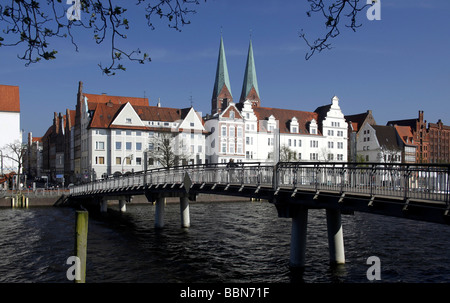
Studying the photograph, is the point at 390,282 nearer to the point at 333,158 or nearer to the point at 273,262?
the point at 273,262

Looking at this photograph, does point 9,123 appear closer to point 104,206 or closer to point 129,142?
point 129,142

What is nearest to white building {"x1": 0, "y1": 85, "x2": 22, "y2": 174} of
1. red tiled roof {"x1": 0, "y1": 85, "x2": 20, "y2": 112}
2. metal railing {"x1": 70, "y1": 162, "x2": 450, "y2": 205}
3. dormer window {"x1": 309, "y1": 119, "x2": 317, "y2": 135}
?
red tiled roof {"x1": 0, "y1": 85, "x2": 20, "y2": 112}

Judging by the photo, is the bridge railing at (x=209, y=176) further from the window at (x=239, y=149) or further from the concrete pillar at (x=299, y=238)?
the window at (x=239, y=149)

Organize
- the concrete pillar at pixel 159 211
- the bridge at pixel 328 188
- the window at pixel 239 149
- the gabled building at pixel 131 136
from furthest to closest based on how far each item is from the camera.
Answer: the window at pixel 239 149
the gabled building at pixel 131 136
the concrete pillar at pixel 159 211
the bridge at pixel 328 188

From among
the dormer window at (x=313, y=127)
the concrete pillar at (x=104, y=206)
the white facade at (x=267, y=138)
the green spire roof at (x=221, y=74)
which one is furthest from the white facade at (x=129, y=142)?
the green spire roof at (x=221, y=74)

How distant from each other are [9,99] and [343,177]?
90.0m

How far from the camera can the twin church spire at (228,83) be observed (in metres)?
130

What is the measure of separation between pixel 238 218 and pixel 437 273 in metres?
26.3

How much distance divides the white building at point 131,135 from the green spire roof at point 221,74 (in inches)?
1538

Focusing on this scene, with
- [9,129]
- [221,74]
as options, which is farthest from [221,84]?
[9,129]

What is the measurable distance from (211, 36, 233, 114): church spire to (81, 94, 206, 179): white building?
37.1m

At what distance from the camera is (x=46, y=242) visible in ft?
107

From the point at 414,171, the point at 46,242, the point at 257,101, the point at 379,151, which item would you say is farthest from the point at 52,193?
the point at 257,101

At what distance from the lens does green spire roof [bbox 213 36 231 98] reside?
130625 mm
